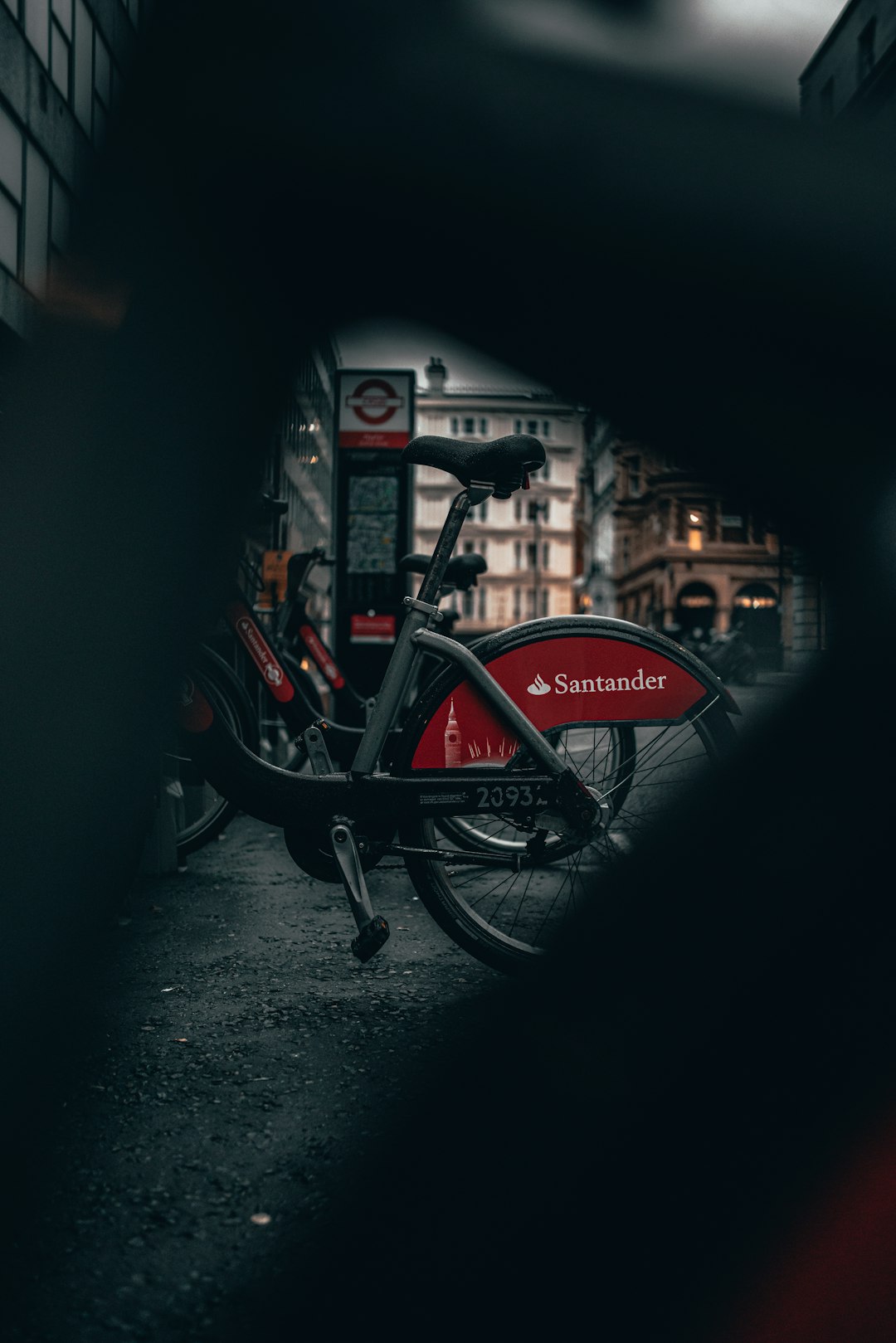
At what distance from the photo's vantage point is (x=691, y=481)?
317 centimetres

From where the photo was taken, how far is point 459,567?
15.8ft

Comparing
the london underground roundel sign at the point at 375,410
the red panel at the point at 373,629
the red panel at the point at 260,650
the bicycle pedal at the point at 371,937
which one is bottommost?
the bicycle pedal at the point at 371,937

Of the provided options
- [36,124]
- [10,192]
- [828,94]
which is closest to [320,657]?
[10,192]

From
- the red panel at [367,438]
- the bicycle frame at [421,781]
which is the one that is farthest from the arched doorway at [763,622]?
the red panel at [367,438]

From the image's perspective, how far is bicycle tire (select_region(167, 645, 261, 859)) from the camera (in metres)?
3.20

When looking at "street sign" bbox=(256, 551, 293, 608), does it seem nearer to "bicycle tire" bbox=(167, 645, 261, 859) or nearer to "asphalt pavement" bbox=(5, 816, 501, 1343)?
"bicycle tire" bbox=(167, 645, 261, 859)

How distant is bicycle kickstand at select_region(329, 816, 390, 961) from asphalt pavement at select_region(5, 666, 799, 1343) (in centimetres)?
22

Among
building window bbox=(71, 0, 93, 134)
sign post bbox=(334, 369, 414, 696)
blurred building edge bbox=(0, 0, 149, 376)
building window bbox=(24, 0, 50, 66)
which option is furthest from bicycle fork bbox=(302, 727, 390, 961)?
building window bbox=(71, 0, 93, 134)

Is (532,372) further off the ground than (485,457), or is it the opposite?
(532,372)

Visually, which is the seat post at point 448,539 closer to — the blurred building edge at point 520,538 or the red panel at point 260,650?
the red panel at point 260,650

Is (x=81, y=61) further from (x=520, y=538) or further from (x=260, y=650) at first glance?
(x=520, y=538)

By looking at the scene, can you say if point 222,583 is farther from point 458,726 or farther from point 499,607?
point 499,607

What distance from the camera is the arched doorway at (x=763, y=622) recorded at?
3.48 metres

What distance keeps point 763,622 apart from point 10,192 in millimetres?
14893
